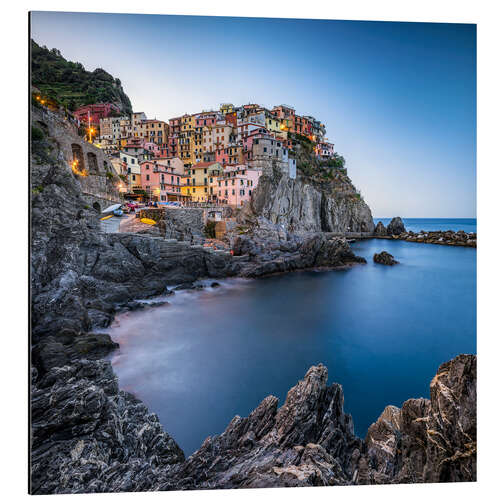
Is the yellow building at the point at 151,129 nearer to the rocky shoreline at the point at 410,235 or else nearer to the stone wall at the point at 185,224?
the stone wall at the point at 185,224

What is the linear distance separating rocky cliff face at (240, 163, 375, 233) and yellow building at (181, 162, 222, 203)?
30.3 inches

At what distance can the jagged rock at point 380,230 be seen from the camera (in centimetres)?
375

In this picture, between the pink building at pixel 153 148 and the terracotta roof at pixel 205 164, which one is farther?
the pink building at pixel 153 148

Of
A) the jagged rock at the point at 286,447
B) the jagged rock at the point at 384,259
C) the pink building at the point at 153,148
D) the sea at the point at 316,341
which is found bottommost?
the jagged rock at the point at 286,447

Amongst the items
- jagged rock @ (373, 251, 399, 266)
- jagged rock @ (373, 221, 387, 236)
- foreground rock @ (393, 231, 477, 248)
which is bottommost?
jagged rock @ (373, 251, 399, 266)

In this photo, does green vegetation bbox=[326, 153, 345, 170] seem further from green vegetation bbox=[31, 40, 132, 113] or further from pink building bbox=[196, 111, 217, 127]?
green vegetation bbox=[31, 40, 132, 113]

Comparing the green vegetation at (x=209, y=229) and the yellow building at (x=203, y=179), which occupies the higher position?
the yellow building at (x=203, y=179)

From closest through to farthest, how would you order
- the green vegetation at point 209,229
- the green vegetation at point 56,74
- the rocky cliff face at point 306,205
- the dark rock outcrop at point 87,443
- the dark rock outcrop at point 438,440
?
the dark rock outcrop at point 87,443, the dark rock outcrop at point 438,440, the green vegetation at point 56,74, the rocky cliff face at point 306,205, the green vegetation at point 209,229

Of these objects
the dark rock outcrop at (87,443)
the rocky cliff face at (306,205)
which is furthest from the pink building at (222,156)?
the dark rock outcrop at (87,443)

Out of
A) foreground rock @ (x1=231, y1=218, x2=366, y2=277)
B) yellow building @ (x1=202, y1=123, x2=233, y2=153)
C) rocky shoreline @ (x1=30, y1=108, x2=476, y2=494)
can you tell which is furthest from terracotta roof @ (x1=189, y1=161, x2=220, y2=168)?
rocky shoreline @ (x1=30, y1=108, x2=476, y2=494)

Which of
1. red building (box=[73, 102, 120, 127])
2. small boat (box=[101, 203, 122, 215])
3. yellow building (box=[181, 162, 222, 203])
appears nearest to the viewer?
yellow building (box=[181, 162, 222, 203])

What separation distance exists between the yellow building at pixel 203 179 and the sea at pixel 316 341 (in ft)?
6.55

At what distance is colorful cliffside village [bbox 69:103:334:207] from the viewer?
4016 millimetres

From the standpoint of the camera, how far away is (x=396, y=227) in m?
3.69
